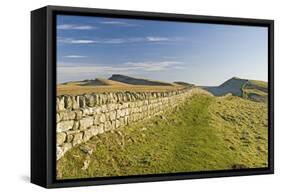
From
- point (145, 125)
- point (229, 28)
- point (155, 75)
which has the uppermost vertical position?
point (229, 28)

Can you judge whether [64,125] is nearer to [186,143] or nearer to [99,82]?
[99,82]

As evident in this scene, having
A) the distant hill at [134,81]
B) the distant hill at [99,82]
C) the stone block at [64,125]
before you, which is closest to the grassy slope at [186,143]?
the stone block at [64,125]

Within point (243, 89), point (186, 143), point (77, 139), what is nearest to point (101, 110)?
point (77, 139)

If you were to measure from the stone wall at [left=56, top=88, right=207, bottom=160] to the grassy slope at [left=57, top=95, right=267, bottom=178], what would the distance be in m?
0.09

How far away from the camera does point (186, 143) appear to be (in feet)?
27.9

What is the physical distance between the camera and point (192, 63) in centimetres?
854

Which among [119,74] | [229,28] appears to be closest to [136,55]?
[119,74]

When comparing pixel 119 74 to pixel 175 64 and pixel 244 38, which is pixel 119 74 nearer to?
pixel 175 64

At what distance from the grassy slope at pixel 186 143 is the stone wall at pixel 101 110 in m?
0.09

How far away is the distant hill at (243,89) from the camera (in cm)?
873

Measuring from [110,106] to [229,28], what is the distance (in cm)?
177

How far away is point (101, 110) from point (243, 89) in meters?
1.89

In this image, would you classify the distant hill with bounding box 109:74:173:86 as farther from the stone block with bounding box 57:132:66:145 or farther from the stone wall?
the stone block with bounding box 57:132:66:145

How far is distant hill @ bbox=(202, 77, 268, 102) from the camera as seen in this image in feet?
28.7
